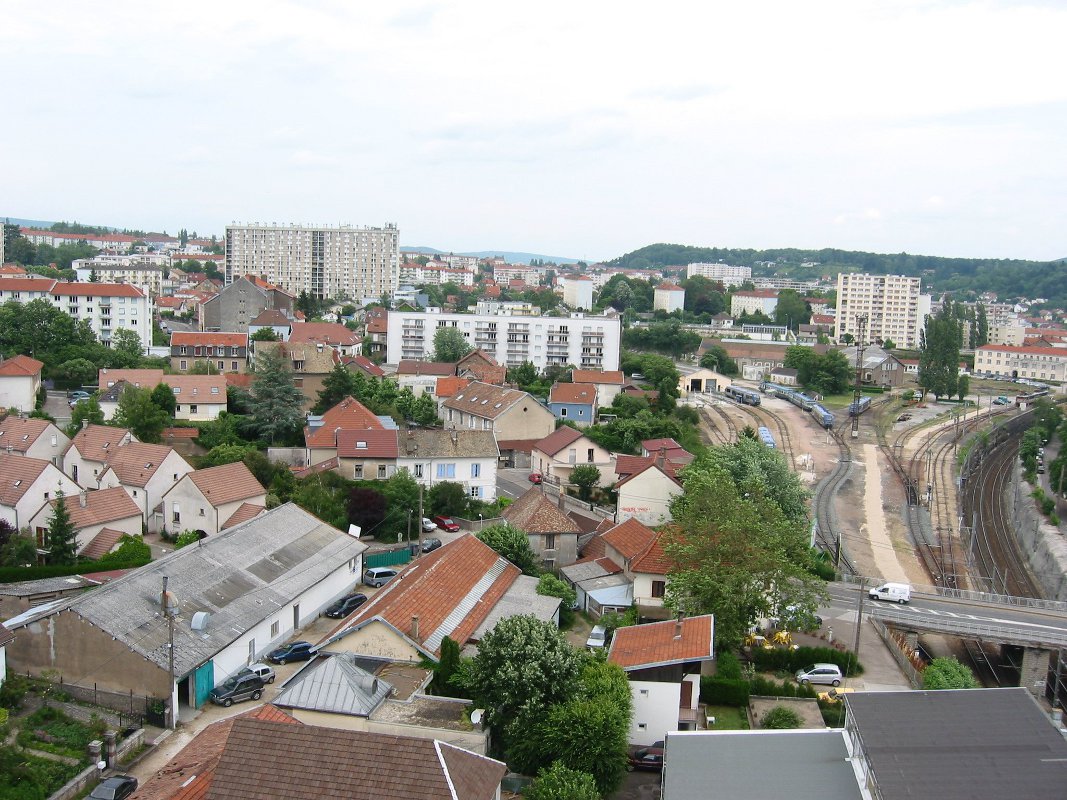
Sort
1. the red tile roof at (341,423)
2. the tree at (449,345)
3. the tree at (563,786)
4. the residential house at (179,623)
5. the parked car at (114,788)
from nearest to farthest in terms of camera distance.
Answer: the tree at (563,786)
the parked car at (114,788)
the residential house at (179,623)
the red tile roof at (341,423)
the tree at (449,345)

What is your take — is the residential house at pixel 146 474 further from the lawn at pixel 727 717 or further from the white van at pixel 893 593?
the white van at pixel 893 593

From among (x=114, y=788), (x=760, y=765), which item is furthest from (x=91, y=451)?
(x=760, y=765)

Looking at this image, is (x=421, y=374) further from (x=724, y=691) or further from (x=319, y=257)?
(x=319, y=257)

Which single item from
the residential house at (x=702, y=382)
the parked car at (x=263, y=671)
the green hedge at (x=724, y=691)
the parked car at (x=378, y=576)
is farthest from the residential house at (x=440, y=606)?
the residential house at (x=702, y=382)

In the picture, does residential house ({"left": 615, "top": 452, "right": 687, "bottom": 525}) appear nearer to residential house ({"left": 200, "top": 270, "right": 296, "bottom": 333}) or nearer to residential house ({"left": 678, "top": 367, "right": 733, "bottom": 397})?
residential house ({"left": 678, "top": 367, "right": 733, "bottom": 397})

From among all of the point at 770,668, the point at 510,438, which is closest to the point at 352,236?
the point at 510,438

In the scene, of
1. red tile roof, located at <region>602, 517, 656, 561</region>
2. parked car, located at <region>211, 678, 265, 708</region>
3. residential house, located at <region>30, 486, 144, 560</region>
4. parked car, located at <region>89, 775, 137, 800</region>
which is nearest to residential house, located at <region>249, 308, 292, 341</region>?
residential house, located at <region>30, 486, 144, 560</region>

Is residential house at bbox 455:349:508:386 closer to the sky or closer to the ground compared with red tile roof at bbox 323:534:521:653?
closer to the sky
